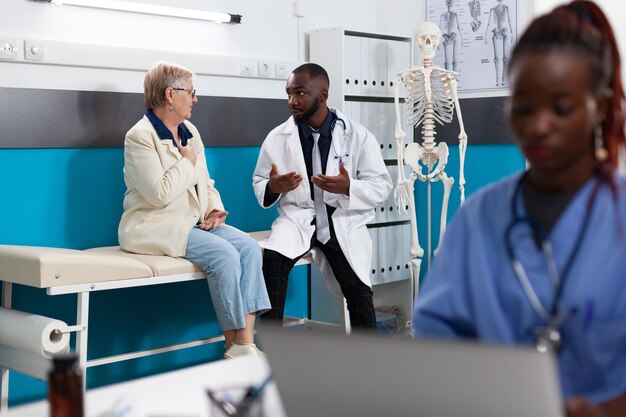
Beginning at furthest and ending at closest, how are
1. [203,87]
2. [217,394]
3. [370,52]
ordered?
[370,52] < [203,87] < [217,394]

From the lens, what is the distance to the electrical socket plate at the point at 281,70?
3932 millimetres

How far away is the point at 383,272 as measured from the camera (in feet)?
13.6

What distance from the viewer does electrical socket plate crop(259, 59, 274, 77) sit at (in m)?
3.86

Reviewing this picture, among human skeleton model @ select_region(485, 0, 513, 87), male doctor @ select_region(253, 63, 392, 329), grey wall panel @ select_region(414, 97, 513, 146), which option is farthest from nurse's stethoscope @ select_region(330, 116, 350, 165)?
human skeleton model @ select_region(485, 0, 513, 87)

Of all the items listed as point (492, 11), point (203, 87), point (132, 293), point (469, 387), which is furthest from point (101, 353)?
point (469, 387)

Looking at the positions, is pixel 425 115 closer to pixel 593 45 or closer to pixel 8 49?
pixel 8 49

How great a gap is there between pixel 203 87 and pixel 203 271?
97 centimetres

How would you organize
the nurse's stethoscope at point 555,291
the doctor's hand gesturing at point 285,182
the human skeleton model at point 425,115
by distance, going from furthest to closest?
the human skeleton model at point 425,115 < the doctor's hand gesturing at point 285,182 < the nurse's stethoscope at point 555,291

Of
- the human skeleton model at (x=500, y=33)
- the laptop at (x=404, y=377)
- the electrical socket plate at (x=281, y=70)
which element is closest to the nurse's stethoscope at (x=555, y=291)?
the laptop at (x=404, y=377)

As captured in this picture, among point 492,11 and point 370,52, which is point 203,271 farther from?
point 492,11

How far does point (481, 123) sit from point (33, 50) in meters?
2.21

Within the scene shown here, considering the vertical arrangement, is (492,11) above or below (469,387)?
above

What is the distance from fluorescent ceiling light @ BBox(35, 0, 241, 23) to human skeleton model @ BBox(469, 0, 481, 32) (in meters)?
1.24

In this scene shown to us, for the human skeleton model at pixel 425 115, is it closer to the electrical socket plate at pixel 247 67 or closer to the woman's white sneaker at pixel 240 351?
the electrical socket plate at pixel 247 67
